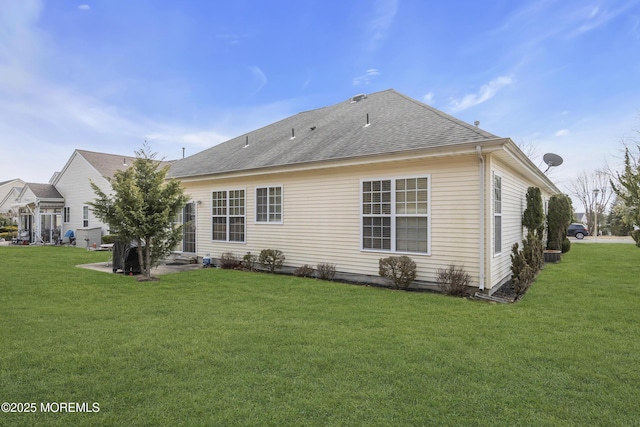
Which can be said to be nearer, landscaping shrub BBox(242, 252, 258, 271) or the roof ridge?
the roof ridge

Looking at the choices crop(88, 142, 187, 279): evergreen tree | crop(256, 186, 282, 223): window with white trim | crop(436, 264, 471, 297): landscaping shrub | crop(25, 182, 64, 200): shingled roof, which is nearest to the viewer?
crop(436, 264, 471, 297): landscaping shrub

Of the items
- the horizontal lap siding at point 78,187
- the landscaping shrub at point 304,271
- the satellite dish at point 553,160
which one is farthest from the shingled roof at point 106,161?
the satellite dish at point 553,160

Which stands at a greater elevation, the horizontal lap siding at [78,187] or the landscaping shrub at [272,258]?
the horizontal lap siding at [78,187]

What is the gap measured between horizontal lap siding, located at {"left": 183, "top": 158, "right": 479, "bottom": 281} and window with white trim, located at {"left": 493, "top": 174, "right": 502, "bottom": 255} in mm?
731

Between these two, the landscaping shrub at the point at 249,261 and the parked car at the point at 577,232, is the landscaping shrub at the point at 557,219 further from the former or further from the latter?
the parked car at the point at 577,232

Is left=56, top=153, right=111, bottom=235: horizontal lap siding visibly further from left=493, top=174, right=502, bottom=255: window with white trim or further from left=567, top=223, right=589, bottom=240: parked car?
left=567, top=223, right=589, bottom=240: parked car

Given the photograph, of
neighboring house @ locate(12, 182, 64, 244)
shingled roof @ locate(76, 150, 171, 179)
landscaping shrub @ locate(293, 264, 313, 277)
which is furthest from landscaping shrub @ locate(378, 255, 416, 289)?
neighboring house @ locate(12, 182, 64, 244)

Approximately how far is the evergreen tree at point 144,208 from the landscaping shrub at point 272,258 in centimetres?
231

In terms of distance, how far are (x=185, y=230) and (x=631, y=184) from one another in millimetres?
13963

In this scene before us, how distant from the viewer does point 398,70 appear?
1493cm

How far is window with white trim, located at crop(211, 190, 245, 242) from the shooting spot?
36.2ft

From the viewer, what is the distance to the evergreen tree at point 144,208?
8336mm

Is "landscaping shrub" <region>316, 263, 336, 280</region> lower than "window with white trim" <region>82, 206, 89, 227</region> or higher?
lower

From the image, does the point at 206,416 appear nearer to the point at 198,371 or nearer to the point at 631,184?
the point at 198,371
